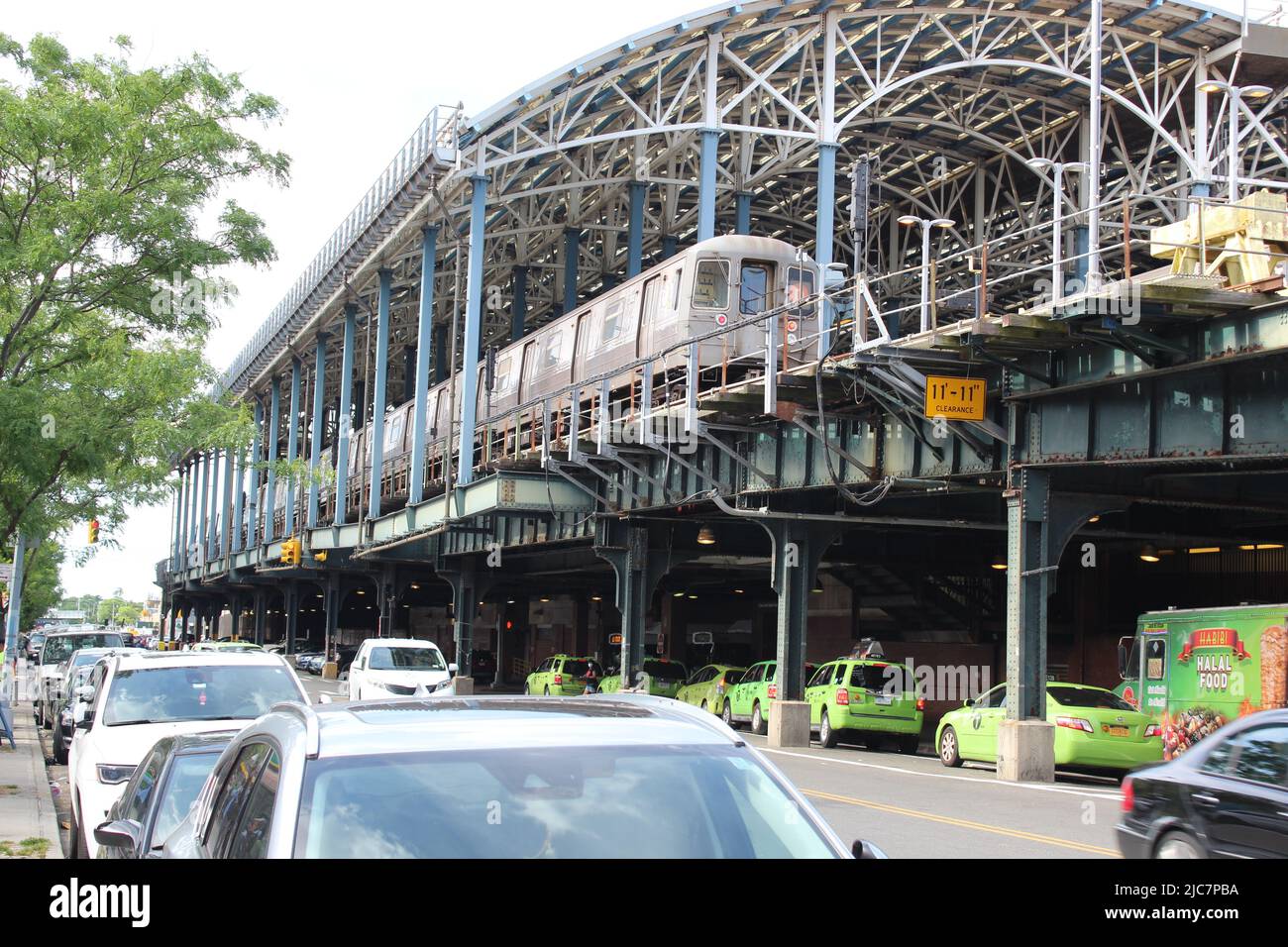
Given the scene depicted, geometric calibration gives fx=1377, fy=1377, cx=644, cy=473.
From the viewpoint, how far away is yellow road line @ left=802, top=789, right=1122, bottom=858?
12.7 m

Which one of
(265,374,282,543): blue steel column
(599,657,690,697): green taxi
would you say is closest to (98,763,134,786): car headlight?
(599,657,690,697): green taxi

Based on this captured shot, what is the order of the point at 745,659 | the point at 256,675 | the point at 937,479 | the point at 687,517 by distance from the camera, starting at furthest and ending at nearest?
the point at 745,659 → the point at 687,517 → the point at 937,479 → the point at 256,675

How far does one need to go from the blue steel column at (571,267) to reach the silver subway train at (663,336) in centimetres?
A: 674

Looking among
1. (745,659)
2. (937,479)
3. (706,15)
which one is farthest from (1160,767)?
(745,659)

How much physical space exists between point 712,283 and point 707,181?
885 centimetres

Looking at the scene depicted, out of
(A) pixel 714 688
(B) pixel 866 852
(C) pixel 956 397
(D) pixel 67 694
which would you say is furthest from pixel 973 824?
(A) pixel 714 688

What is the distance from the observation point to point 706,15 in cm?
3741

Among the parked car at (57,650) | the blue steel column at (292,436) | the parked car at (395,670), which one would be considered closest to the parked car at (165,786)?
the parked car at (395,670)

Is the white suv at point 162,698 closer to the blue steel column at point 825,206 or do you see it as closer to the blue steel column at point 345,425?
the blue steel column at point 825,206

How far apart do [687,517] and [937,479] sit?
37.7ft

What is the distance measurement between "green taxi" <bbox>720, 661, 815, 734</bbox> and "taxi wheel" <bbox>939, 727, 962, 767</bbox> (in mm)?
5838

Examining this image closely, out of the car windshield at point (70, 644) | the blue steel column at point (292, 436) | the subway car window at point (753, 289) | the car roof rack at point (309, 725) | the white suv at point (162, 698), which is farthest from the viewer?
the blue steel column at point (292, 436)

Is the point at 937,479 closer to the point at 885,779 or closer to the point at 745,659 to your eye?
the point at 885,779

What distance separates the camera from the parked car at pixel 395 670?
87.4 feet
